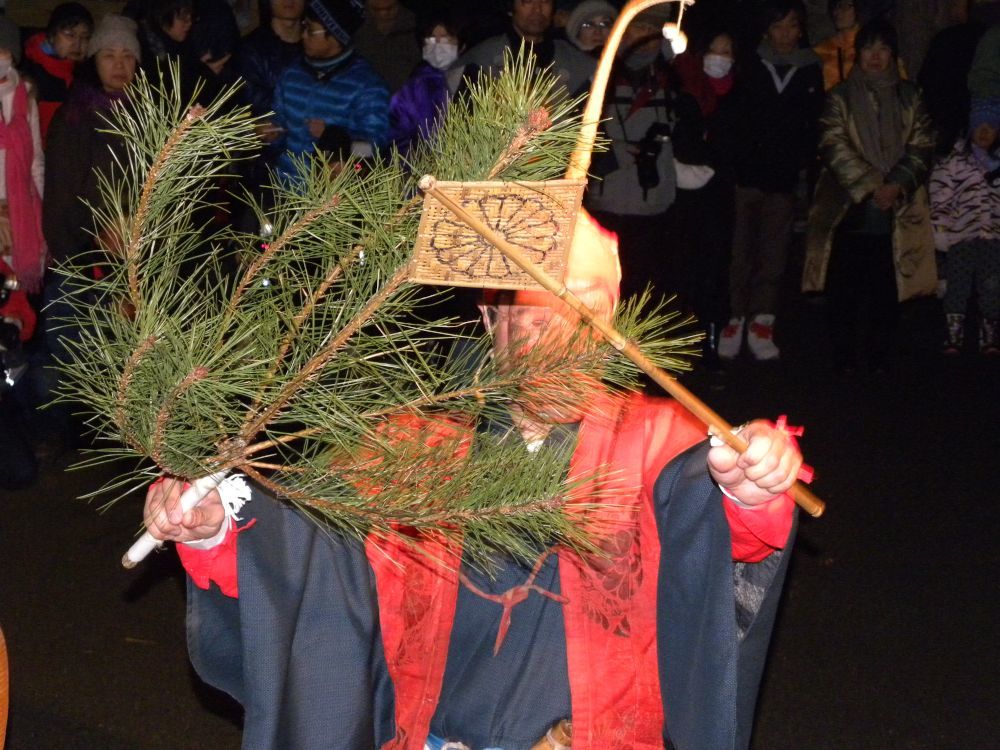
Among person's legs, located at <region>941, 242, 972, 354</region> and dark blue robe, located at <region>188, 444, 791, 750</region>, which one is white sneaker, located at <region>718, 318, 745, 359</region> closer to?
person's legs, located at <region>941, 242, 972, 354</region>

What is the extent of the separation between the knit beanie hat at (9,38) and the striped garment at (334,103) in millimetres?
1093

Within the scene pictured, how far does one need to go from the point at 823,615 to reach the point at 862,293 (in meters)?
2.64

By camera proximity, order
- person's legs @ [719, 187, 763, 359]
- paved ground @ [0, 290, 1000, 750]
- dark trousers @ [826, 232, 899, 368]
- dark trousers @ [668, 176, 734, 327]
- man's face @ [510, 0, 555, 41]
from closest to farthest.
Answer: paved ground @ [0, 290, 1000, 750]
man's face @ [510, 0, 555, 41]
dark trousers @ [668, 176, 734, 327]
dark trousers @ [826, 232, 899, 368]
person's legs @ [719, 187, 763, 359]

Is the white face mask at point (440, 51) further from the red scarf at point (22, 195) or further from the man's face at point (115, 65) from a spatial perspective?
the red scarf at point (22, 195)

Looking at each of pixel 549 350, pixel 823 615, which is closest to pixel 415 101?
pixel 823 615

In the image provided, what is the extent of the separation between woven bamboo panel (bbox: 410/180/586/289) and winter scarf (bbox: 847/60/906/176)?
4899mm

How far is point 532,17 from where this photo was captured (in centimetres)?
485

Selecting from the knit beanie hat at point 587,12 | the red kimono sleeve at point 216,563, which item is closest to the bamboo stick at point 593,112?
the red kimono sleeve at point 216,563

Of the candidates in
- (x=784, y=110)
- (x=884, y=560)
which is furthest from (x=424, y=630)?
(x=784, y=110)

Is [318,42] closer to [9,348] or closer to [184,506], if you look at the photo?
[9,348]

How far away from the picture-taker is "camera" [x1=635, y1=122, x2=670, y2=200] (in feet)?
17.0

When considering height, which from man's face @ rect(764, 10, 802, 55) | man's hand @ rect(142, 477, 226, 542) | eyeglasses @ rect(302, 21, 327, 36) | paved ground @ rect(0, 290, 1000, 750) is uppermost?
man's face @ rect(764, 10, 802, 55)

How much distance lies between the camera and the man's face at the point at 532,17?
15.8 feet

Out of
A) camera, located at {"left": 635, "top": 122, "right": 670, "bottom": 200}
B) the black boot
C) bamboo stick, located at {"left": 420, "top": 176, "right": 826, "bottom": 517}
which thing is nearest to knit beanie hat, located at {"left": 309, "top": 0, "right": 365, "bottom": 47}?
camera, located at {"left": 635, "top": 122, "right": 670, "bottom": 200}
